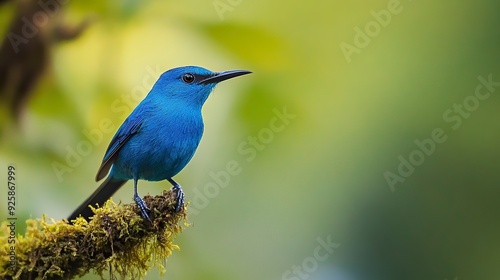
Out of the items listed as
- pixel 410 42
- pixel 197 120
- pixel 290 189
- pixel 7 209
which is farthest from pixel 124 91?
pixel 410 42

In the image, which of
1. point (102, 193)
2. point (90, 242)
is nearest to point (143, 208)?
point (90, 242)

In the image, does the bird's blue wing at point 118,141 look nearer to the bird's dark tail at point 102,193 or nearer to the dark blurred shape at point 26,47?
the bird's dark tail at point 102,193

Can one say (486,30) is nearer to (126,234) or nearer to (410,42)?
(410,42)

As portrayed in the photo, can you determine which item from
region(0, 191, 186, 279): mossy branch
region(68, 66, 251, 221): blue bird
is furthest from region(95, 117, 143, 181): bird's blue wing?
region(0, 191, 186, 279): mossy branch

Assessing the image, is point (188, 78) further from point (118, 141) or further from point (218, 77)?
point (118, 141)

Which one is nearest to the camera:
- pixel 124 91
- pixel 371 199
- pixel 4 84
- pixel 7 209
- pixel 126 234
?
pixel 126 234

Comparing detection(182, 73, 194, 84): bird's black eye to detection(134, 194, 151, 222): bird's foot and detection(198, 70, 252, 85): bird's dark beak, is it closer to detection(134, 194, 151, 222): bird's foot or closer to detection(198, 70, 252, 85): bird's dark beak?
detection(198, 70, 252, 85): bird's dark beak
